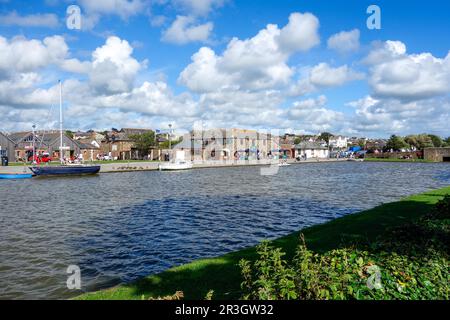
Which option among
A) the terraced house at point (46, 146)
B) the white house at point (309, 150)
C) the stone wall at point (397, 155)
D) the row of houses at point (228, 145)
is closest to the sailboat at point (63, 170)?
the terraced house at point (46, 146)

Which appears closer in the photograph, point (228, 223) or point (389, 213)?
point (389, 213)

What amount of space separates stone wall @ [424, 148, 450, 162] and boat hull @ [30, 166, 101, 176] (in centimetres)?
13176

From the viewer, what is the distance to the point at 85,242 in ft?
59.3

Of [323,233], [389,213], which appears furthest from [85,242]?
[389,213]

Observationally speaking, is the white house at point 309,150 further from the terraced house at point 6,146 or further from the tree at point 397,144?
the terraced house at point 6,146

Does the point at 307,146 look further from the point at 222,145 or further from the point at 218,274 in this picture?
the point at 218,274

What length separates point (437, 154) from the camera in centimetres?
13862

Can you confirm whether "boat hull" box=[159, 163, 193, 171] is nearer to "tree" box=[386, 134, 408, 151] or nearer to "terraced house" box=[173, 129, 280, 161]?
"terraced house" box=[173, 129, 280, 161]

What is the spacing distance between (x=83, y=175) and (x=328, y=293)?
203 feet

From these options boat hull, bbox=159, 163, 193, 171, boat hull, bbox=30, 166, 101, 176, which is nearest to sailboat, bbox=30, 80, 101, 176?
boat hull, bbox=30, 166, 101, 176

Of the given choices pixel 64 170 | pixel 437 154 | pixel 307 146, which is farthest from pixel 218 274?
pixel 307 146

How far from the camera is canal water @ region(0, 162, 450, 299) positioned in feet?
45.5

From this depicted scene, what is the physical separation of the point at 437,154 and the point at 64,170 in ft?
452
